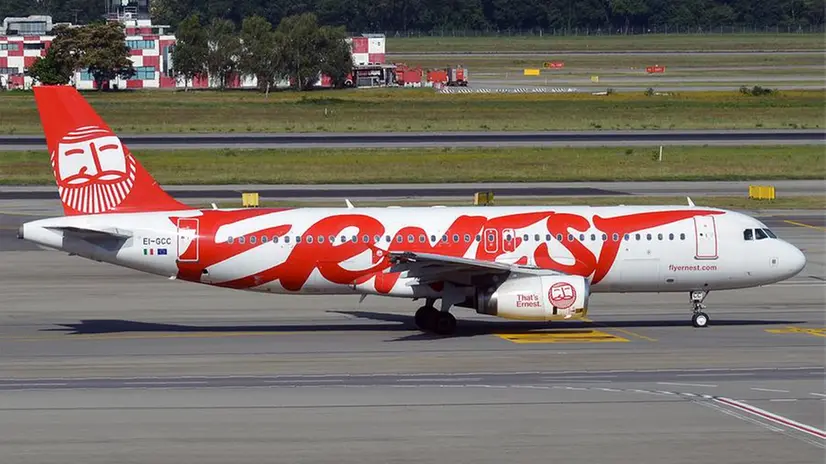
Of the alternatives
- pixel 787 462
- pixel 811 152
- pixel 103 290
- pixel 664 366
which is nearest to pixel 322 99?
pixel 811 152

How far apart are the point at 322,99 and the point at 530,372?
12114 cm

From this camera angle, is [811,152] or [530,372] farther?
[811,152]

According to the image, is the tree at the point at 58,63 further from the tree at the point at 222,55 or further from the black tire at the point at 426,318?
the black tire at the point at 426,318

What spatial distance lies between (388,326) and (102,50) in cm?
14451

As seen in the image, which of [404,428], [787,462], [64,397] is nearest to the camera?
[787,462]

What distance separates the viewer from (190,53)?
603ft

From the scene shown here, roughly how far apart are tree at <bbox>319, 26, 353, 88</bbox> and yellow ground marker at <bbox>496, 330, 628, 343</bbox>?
14475 centimetres

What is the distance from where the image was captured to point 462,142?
102m

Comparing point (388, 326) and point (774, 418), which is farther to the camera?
point (388, 326)

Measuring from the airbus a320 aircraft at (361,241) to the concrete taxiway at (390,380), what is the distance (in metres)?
1.57

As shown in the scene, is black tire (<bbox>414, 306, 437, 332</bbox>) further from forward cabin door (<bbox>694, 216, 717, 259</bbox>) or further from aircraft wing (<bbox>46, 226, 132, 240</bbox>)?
aircraft wing (<bbox>46, 226, 132, 240</bbox>)

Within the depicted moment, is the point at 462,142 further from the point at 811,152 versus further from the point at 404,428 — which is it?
the point at 404,428

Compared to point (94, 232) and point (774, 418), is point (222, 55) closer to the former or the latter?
point (94, 232)

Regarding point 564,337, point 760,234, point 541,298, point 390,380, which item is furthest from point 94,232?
point 760,234
